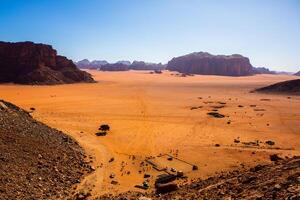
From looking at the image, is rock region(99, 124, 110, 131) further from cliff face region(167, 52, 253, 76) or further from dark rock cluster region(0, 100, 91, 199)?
cliff face region(167, 52, 253, 76)

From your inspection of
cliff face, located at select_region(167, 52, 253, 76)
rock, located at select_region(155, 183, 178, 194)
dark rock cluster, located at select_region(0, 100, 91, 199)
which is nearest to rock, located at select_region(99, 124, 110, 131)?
dark rock cluster, located at select_region(0, 100, 91, 199)

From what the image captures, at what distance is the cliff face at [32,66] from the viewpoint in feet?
249

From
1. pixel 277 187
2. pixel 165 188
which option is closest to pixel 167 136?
pixel 165 188

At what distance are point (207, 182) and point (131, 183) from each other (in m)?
3.55

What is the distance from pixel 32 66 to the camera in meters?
79.4

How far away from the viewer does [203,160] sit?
59.2 feet

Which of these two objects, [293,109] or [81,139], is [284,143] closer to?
[81,139]

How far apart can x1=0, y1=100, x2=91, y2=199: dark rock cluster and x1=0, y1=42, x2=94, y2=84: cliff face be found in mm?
59008

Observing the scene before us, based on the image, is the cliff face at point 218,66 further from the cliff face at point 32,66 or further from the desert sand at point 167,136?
the desert sand at point 167,136

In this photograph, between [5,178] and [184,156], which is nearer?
[5,178]

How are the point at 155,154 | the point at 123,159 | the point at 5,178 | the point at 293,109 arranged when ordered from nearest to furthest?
the point at 5,178 < the point at 123,159 < the point at 155,154 < the point at 293,109

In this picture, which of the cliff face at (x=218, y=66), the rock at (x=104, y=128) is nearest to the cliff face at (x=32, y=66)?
the rock at (x=104, y=128)

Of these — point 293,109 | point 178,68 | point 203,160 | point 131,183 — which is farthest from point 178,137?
point 178,68

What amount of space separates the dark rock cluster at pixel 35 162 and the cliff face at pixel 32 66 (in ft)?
194
